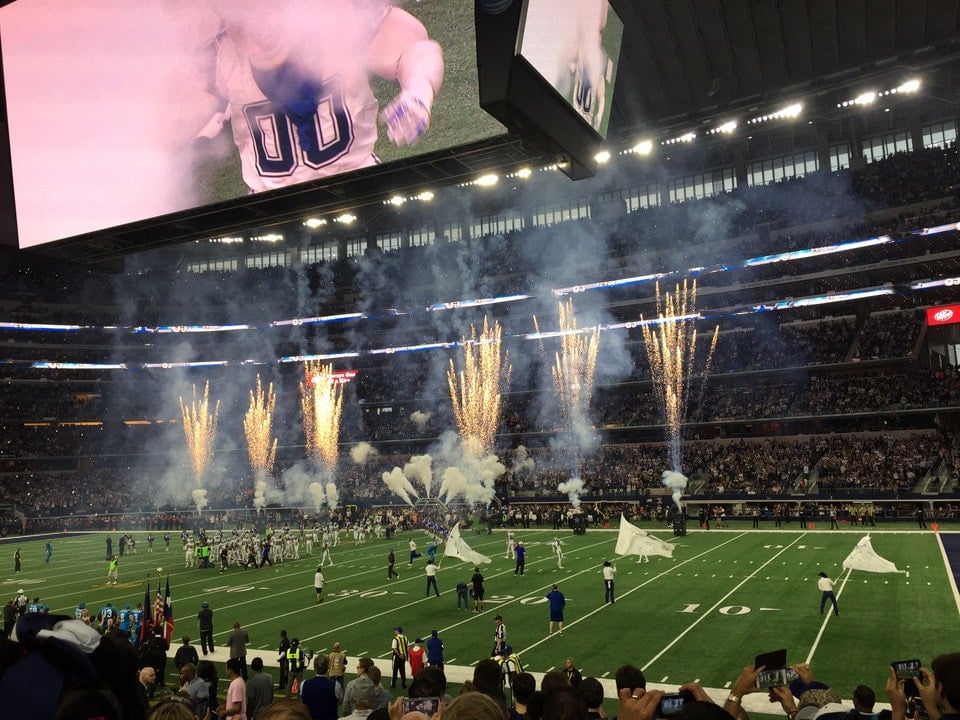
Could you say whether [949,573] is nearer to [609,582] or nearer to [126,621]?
Result: [609,582]

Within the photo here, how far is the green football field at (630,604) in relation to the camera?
1517 centimetres

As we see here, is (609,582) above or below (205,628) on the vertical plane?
below

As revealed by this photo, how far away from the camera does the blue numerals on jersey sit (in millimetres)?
11906

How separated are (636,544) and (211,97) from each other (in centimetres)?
1997

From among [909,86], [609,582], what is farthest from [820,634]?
[909,86]

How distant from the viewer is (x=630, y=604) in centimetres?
2047

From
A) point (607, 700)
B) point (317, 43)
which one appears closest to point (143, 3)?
point (317, 43)

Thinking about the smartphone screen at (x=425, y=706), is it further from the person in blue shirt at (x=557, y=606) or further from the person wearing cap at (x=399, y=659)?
the person in blue shirt at (x=557, y=606)

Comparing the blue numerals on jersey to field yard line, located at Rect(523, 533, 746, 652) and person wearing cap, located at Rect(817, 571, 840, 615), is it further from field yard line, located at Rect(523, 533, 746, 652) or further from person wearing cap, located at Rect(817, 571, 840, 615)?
person wearing cap, located at Rect(817, 571, 840, 615)

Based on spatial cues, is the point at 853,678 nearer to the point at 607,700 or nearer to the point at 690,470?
the point at 607,700

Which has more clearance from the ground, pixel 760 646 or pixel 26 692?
pixel 26 692

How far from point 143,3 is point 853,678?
1631 centimetres

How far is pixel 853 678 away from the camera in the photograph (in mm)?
13117

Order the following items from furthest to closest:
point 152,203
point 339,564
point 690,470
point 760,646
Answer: point 690,470
point 339,564
point 760,646
point 152,203
